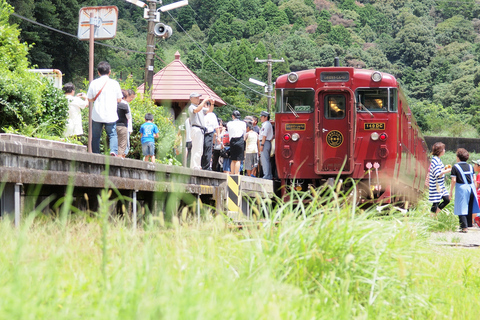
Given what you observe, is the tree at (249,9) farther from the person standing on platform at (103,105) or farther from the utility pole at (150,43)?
the person standing on platform at (103,105)

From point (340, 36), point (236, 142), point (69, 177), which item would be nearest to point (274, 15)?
point (340, 36)

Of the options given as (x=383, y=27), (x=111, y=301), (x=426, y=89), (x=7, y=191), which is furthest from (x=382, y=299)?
(x=383, y=27)

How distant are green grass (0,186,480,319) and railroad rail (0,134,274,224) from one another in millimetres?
332

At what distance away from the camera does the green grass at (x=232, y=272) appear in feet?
9.76

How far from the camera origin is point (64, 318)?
2.81 meters

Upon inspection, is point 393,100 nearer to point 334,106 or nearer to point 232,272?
point 334,106

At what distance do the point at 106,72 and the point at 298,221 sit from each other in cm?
552

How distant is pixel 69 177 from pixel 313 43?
375ft

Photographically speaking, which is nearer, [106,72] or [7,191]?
[7,191]

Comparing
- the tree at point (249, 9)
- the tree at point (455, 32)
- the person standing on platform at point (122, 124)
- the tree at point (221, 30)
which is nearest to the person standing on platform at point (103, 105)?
the person standing on platform at point (122, 124)

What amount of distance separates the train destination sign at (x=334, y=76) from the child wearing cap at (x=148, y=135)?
363 centimetres

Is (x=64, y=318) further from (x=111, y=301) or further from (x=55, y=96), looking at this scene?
(x=55, y=96)

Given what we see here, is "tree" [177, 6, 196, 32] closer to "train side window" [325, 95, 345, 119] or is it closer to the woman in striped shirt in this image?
"train side window" [325, 95, 345, 119]

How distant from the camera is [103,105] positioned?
9.10m
